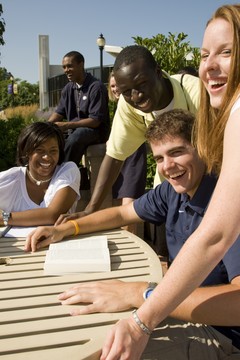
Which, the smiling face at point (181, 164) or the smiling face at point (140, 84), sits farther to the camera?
the smiling face at point (140, 84)

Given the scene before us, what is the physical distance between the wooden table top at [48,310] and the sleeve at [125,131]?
1093 millimetres

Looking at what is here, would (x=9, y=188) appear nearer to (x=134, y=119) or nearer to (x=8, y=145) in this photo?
(x=134, y=119)

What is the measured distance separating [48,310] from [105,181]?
1637 millimetres

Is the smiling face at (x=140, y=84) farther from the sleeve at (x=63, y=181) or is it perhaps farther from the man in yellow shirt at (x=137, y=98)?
the sleeve at (x=63, y=181)

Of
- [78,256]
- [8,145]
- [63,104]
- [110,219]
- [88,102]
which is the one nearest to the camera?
[78,256]

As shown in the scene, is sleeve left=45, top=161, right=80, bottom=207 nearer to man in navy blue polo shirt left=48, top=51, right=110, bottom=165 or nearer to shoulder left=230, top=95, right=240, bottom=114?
man in navy blue polo shirt left=48, top=51, right=110, bottom=165

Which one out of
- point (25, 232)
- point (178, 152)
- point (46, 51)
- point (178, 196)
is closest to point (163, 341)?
point (178, 196)

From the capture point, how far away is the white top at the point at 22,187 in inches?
106

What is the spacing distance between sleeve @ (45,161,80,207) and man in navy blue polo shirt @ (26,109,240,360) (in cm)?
47

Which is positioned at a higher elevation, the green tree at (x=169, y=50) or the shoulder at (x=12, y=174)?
the green tree at (x=169, y=50)

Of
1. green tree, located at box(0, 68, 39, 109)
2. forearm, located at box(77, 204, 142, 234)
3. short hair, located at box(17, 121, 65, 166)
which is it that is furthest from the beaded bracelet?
green tree, located at box(0, 68, 39, 109)

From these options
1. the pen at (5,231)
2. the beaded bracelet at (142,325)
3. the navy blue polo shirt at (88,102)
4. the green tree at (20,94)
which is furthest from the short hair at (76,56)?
the green tree at (20,94)

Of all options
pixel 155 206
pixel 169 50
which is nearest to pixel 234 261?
pixel 155 206

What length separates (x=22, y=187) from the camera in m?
2.77
